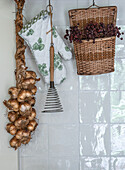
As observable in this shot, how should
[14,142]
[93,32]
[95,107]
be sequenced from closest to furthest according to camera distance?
[93,32] < [14,142] < [95,107]

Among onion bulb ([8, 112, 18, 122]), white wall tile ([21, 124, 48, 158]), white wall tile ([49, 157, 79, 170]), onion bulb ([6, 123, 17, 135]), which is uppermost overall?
onion bulb ([8, 112, 18, 122])

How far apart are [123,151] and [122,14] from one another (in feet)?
2.76

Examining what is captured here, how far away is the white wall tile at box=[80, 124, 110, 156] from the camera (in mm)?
1484

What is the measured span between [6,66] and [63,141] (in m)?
0.58

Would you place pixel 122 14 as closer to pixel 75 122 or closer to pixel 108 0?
pixel 108 0

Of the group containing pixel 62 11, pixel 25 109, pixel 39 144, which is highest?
pixel 62 11

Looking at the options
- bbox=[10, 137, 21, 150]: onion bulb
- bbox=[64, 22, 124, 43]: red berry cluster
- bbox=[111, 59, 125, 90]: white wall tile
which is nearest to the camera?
bbox=[64, 22, 124, 43]: red berry cluster

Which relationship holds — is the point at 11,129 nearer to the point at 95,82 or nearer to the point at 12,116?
the point at 12,116

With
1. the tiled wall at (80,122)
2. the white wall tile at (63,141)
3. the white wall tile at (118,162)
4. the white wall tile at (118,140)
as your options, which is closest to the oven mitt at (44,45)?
the tiled wall at (80,122)

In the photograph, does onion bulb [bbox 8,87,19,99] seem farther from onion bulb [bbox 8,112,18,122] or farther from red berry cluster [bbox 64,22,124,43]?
red berry cluster [bbox 64,22,124,43]

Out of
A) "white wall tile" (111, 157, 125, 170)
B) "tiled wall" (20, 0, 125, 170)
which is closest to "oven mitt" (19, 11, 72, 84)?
"tiled wall" (20, 0, 125, 170)

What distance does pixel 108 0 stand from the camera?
4.83 feet

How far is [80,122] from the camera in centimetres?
149

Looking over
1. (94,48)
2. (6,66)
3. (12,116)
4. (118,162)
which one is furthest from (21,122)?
(118,162)
